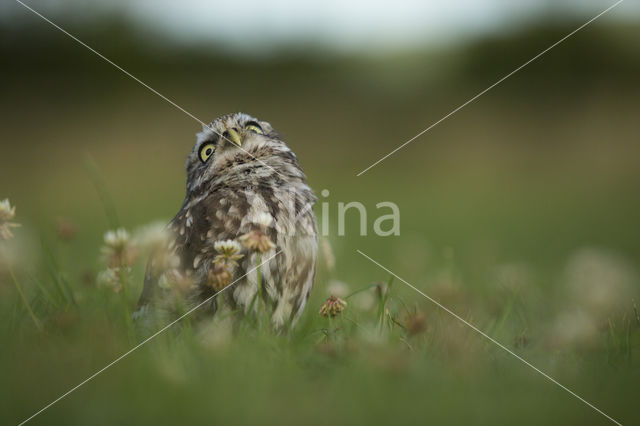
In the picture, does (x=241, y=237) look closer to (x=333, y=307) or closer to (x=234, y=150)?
(x=333, y=307)

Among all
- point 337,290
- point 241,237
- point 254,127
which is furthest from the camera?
point 254,127

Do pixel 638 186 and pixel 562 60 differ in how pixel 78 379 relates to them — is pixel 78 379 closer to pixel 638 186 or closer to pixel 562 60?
pixel 638 186

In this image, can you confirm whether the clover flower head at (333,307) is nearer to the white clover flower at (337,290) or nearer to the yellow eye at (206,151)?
the white clover flower at (337,290)

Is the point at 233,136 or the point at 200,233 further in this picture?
the point at 233,136

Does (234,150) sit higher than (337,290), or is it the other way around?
(234,150)

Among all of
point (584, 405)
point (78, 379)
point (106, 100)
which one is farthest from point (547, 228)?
point (106, 100)

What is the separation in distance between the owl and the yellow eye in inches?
4.1

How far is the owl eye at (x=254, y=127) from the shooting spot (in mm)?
3800

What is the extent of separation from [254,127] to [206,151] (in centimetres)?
36

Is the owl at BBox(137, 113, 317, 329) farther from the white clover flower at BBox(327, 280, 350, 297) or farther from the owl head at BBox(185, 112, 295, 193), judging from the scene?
the white clover flower at BBox(327, 280, 350, 297)

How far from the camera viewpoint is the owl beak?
11.9 feet

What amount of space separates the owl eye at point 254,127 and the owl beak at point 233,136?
11cm

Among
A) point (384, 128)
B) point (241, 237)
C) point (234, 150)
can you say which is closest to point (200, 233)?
point (241, 237)

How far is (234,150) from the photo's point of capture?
3641 millimetres
